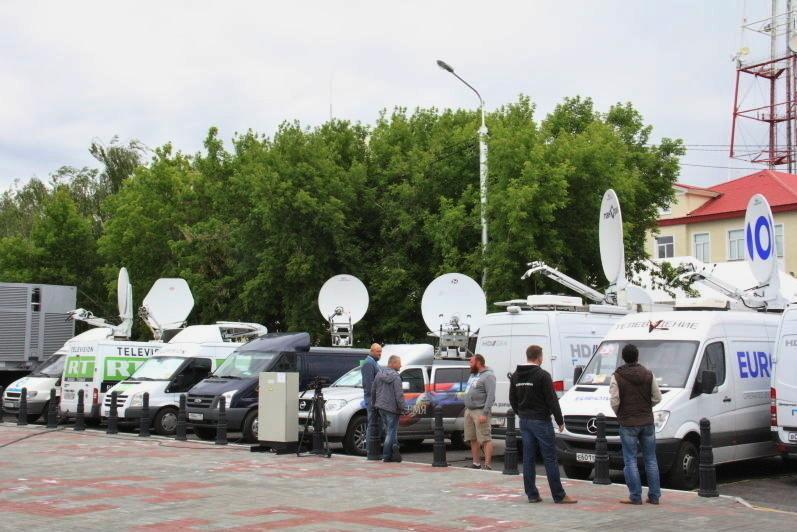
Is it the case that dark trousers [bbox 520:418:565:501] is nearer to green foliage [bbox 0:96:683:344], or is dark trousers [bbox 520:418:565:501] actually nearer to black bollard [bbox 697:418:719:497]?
black bollard [bbox 697:418:719:497]

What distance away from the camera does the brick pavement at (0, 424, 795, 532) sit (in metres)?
9.99

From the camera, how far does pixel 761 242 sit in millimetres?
18281

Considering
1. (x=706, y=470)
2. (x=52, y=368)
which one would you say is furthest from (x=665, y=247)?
(x=706, y=470)

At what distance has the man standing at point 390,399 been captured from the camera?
619 inches

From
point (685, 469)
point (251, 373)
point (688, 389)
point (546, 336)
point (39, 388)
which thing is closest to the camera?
point (685, 469)

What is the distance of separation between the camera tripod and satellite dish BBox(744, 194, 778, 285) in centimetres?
850

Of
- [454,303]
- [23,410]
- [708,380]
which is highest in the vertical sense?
[454,303]

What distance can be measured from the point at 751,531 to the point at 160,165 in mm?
34003

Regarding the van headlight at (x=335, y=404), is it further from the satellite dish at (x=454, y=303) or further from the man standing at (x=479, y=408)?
the satellite dish at (x=454, y=303)

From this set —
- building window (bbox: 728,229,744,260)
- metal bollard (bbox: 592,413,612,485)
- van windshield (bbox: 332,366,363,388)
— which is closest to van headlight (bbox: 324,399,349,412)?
van windshield (bbox: 332,366,363,388)

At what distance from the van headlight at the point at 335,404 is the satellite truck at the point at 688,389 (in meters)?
4.86

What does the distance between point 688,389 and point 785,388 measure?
171cm

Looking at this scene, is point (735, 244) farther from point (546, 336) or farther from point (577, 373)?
point (577, 373)

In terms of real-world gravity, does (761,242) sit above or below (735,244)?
below
